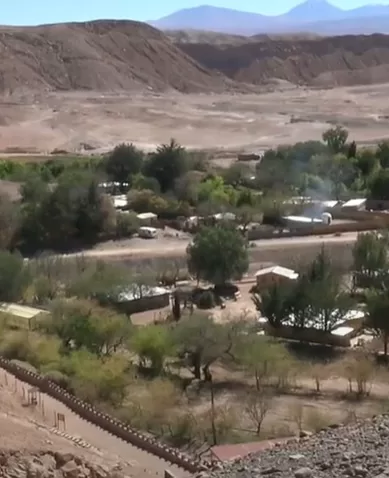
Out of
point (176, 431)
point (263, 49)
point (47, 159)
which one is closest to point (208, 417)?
point (176, 431)

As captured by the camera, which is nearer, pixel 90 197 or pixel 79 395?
pixel 79 395

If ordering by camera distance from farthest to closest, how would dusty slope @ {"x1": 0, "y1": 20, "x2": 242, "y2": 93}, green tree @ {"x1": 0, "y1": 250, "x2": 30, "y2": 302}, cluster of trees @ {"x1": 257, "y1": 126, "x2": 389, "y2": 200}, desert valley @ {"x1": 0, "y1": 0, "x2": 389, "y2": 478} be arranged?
dusty slope @ {"x1": 0, "y1": 20, "x2": 242, "y2": 93} → cluster of trees @ {"x1": 257, "y1": 126, "x2": 389, "y2": 200} → green tree @ {"x1": 0, "y1": 250, "x2": 30, "y2": 302} → desert valley @ {"x1": 0, "y1": 0, "x2": 389, "y2": 478}

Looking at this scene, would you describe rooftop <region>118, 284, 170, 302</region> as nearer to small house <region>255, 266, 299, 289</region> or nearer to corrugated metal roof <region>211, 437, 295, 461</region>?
small house <region>255, 266, 299, 289</region>

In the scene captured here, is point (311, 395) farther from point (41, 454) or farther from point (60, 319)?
point (41, 454)

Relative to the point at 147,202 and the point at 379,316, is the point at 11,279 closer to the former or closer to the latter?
the point at 379,316

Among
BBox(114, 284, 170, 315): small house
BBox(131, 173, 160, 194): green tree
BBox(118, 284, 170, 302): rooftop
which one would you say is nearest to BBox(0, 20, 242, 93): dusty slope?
BBox(131, 173, 160, 194): green tree

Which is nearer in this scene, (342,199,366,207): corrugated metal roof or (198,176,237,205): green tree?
(342,199,366,207): corrugated metal roof

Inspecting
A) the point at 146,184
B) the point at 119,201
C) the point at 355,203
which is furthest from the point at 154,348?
the point at 146,184
